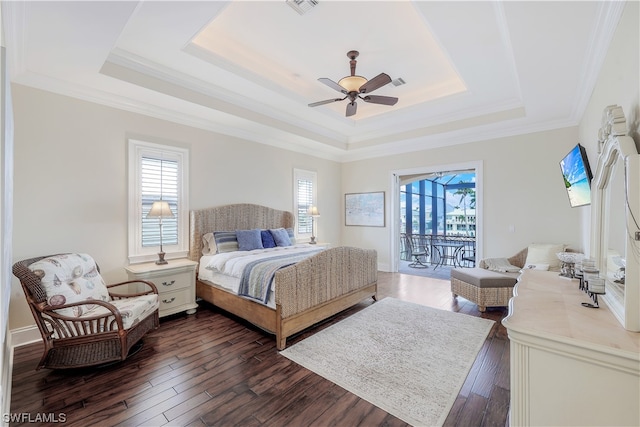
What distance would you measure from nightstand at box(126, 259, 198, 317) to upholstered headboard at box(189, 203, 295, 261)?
499mm

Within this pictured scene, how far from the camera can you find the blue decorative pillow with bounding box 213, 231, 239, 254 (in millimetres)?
4121

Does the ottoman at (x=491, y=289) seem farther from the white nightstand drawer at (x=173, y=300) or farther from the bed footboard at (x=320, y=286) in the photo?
the white nightstand drawer at (x=173, y=300)

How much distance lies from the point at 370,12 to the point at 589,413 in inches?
127

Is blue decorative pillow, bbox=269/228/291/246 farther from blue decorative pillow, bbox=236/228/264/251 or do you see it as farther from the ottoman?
the ottoman

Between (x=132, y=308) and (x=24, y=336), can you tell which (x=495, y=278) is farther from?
(x=24, y=336)

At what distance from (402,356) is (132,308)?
2.61m

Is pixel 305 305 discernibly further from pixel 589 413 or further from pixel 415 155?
pixel 415 155

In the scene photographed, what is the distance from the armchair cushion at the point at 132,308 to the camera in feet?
8.30

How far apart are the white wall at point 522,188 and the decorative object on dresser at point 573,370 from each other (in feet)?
11.9

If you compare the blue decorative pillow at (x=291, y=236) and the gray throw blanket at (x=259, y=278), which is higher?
the blue decorative pillow at (x=291, y=236)

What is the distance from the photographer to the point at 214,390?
2135 millimetres

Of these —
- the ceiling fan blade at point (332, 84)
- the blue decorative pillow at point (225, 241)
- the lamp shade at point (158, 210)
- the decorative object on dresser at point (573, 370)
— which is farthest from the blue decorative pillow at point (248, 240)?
the decorative object on dresser at point (573, 370)

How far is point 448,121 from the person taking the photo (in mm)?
4879

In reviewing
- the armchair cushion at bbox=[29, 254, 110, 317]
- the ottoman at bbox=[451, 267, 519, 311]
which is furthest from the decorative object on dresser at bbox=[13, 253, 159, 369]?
the ottoman at bbox=[451, 267, 519, 311]
